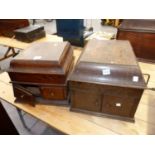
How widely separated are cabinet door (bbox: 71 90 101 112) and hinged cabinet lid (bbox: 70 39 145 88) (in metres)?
0.11

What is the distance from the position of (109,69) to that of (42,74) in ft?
1.45

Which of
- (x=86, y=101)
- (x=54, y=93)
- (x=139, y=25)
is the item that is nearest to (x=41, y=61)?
(x=54, y=93)

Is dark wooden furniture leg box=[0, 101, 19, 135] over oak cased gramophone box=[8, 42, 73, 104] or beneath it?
beneath

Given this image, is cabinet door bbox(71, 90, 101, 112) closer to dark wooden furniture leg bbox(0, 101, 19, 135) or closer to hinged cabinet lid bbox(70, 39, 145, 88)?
hinged cabinet lid bbox(70, 39, 145, 88)

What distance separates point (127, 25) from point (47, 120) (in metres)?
1.28

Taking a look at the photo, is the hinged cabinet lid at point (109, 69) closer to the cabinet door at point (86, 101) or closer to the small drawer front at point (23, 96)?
the cabinet door at point (86, 101)

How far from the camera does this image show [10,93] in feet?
4.15

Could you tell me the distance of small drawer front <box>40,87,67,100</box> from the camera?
1.03 meters

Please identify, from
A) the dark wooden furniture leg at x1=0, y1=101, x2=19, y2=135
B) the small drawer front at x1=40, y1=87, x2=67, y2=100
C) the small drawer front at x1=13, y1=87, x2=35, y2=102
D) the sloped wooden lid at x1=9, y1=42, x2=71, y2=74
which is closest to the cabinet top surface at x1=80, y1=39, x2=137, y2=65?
the sloped wooden lid at x1=9, y1=42, x2=71, y2=74

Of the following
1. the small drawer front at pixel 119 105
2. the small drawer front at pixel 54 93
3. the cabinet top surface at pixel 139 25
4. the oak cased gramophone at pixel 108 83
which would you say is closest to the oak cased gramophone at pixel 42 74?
the small drawer front at pixel 54 93

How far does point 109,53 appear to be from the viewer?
3.28 feet

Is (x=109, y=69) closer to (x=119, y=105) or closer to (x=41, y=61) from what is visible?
(x=119, y=105)

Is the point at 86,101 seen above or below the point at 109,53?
below
